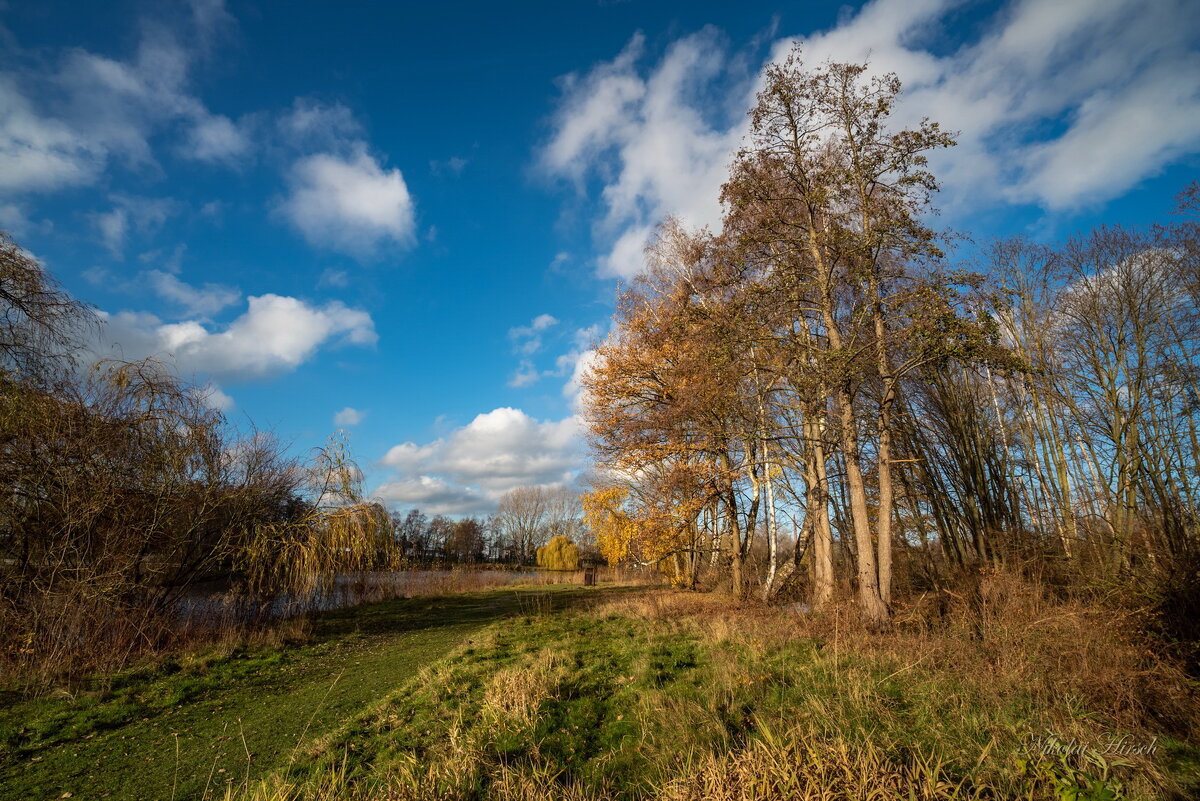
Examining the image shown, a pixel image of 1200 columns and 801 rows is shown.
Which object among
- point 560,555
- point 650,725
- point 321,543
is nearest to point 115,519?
point 321,543

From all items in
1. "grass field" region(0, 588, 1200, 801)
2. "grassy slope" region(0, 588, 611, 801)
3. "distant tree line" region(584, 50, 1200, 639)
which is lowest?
"grassy slope" region(0, 588, 611, 801)

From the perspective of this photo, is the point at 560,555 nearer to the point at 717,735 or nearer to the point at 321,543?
the point at 321,543

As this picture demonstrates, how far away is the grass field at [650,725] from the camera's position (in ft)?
12.7

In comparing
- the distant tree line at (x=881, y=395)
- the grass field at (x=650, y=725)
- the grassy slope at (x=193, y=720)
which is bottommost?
the grassy slope at (x=193, y=720)

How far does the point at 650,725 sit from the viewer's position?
19.0 ft

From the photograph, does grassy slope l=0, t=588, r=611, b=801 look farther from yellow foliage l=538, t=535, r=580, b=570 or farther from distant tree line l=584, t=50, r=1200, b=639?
yellow foliage l=538, t=535, r=580, b=570

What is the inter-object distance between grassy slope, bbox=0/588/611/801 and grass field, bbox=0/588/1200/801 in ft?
0.13

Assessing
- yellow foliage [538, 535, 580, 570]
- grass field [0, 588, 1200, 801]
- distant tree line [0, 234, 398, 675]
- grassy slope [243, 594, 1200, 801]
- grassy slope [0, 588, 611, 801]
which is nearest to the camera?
grassy slope [243, 594, 1200, 801]

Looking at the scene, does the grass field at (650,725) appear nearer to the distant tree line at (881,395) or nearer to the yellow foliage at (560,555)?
the distant tree line at (881,395)

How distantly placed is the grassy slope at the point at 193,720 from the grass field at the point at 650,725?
4 cm

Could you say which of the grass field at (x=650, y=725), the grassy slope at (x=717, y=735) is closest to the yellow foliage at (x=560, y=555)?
the grass field at (x=650, y=725)

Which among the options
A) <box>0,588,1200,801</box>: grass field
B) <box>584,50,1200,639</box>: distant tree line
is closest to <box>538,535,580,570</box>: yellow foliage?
<box>584,50,1200,639</box>: distant tree line

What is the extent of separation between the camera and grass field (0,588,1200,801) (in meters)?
3.86

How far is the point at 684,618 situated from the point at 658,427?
6095mm
